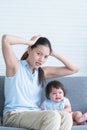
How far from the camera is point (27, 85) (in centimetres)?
233

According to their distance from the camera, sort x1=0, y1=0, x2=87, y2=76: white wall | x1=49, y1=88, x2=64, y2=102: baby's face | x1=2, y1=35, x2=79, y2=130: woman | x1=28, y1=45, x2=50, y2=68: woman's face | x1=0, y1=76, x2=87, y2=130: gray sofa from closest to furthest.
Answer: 1. x1=2, y1=35, x2=79, y2=130: woman
2. x1=28, y1=45, x2=50, y2=68: woman's face
3. x1=49, y1=88, x2=64, y2=102: baby's face
4. x1=0, y1=76, x2=87, y2=130: gray sofa
5. x1=0, y1=0, x2=87, y2=76: white wall

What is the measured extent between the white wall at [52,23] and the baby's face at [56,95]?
2.44 feet

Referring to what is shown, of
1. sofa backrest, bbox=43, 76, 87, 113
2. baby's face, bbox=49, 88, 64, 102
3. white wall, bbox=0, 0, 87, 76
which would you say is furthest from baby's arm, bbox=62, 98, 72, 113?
white wall, bbox=0, 0, 87, 76

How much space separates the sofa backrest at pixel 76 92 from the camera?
2656 millimetres

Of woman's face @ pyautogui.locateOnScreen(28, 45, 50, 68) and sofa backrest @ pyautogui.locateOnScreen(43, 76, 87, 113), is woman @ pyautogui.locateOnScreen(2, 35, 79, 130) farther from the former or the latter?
Result: sofa backrest @ pyautogui.locateOnScreen(43, 76, 87, 113)

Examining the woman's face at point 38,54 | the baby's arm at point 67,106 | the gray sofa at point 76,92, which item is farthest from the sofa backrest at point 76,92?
the woman's face at point 38,54

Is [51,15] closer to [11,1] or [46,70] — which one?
[11,1]

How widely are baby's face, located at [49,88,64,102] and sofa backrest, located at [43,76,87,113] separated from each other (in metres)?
0.22

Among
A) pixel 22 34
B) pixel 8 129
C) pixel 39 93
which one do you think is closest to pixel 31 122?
pixel 8 129

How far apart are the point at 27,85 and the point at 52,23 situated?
0.99 metres

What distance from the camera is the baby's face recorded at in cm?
241

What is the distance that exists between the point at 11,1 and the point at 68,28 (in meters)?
0.63

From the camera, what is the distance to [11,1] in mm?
3039

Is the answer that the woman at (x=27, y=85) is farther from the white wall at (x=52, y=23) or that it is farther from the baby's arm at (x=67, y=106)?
the white wall at (x=52, y=23)
